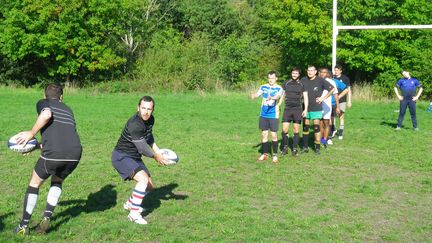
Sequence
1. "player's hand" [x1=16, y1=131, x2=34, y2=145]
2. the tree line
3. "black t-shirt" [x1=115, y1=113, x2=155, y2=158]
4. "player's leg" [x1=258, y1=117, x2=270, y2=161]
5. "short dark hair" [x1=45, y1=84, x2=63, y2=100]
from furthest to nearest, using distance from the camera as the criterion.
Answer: the tree line → "player's leg" [x1=258, y1=117, x2=270, y2=161] → "black t-shirt" [x1=115, y1=113, x2=155, y2=158] → "short dark hair" [x1=45, y1=84, x2=63, y2=100] → "player's hand" [x1=16, y1=131, x2=34, y2=145]

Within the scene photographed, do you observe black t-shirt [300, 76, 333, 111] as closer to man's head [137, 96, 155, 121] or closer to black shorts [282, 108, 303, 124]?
black shorts [282, 108, 303, 124]

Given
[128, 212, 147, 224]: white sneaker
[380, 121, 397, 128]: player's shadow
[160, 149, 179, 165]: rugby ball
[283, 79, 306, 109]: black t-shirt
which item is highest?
[283, 79, 306, 109]: black t-shirt

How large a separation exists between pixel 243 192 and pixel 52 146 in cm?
348

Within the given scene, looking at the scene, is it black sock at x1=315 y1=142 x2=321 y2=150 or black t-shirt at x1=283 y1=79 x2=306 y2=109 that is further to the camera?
black sock at x1=315 y1=142 x2=321 y2=150

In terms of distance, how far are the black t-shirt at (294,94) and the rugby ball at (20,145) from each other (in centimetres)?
652

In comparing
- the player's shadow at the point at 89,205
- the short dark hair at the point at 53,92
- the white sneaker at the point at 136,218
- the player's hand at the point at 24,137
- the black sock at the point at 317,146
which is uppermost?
the short dark hair at the point at 53,92

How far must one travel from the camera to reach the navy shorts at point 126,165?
6988 mm

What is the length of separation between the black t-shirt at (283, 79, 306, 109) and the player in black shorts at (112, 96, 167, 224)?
5154 mm

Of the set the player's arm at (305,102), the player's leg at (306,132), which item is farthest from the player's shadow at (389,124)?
the player's arm at (305,102)

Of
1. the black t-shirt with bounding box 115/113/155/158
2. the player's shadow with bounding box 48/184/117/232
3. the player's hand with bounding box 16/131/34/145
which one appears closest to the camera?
the player's hand with bounding box 16/131/34/145

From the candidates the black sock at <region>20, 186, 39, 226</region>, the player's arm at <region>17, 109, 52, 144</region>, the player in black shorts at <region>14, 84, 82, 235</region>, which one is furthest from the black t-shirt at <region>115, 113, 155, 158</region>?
the black sock at <region>20, 186, 39, 226</region>

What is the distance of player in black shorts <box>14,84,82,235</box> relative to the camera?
630 centimetres

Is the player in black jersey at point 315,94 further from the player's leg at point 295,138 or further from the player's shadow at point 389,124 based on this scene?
the player's shadow at point 389,124

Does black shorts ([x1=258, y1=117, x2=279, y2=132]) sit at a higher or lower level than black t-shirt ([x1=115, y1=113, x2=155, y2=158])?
lower
